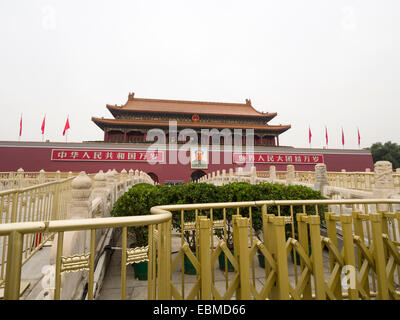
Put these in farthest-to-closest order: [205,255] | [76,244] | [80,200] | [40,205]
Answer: [40,205]
[80,200]
[76,244]
[205,255]

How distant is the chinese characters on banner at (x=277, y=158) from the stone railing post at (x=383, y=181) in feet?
54.2

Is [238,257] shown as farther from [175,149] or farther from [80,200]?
[175,149]

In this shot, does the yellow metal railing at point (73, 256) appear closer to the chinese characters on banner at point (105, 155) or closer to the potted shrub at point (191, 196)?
the potted shrub at point (191, 196)

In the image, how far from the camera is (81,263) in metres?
1.30

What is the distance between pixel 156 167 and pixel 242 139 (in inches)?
441

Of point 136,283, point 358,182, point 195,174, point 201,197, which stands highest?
point 195,174

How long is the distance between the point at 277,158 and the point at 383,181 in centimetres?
1744

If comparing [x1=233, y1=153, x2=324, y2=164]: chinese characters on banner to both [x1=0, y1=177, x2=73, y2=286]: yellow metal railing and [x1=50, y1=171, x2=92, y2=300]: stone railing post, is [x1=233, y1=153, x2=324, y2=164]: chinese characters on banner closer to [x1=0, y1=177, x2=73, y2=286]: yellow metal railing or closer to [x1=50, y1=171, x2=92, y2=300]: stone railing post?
[x1=0, y1=177, x2=73, y2=286]: yellow metal railing

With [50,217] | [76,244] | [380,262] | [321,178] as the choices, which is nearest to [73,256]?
[76,244]

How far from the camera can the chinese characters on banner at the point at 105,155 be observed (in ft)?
64.0

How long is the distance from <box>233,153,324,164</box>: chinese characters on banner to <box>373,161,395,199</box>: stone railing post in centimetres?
1652

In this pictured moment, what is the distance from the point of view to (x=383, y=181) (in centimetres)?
569
